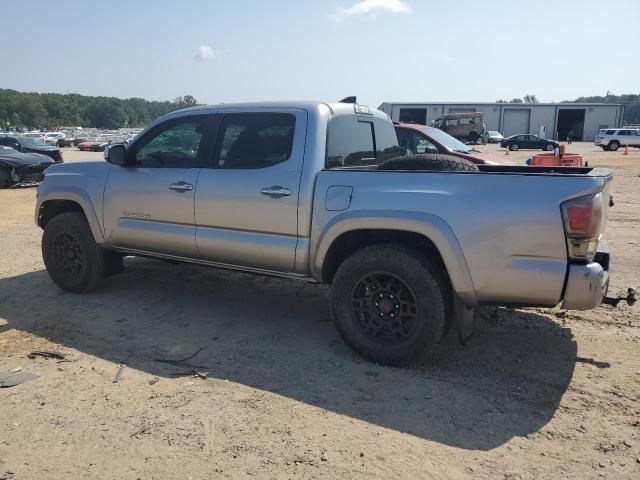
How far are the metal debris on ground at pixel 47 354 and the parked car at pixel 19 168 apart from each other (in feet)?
44.7

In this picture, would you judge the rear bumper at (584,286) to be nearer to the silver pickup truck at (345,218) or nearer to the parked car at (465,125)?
the silver pickup truck at (345,218)

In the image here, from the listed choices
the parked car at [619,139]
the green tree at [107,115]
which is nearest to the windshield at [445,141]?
the parked car at [619,139]

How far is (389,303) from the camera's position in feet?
12.9

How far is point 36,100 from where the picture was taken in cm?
12594

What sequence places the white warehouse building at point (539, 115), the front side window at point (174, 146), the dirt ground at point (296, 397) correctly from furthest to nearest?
the white warehouse building at point (539, 115) < the front side window at point (174, 146) < the dirt ground at point (296, 397)

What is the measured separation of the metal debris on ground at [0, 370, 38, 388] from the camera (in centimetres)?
375

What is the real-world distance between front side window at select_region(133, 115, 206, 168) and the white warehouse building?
220 feet

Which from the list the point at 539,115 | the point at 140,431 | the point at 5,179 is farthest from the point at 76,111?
the point at 140,431

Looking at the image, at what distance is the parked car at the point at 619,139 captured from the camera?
43062 mm

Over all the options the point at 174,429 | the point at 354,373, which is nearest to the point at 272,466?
the point at 174,429

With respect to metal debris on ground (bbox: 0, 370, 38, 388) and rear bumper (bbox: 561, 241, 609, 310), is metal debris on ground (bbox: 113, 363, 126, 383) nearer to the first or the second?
metal debris on ground (bbox: 0, 370, 38, 388)

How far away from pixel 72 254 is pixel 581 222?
4.87m

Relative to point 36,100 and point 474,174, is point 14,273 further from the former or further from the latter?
point 36,100

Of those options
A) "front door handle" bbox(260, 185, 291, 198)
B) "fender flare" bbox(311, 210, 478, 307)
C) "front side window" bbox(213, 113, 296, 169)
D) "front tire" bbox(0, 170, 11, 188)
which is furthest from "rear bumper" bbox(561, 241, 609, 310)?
"front tire" bbox(0, 170, 11, 188)
